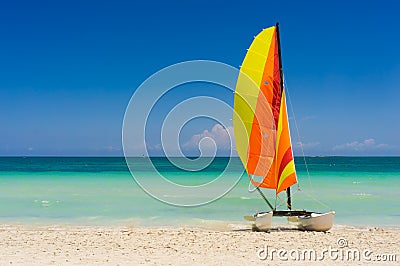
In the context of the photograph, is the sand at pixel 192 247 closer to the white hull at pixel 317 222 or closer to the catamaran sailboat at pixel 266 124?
the white hull at pixel 317 222

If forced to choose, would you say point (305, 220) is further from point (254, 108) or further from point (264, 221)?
point (254, 108)

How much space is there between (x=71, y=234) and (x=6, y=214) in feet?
20.3

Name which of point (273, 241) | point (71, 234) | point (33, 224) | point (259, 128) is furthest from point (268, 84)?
point (33, 224)

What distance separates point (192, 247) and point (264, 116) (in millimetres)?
3948

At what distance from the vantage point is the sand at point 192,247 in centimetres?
748

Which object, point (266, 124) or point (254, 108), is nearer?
point (254, 108)

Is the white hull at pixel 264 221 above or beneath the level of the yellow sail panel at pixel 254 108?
beneath

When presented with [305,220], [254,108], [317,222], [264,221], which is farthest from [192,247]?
[254,108]

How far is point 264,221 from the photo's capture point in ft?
36.0

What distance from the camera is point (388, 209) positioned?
16.8 m

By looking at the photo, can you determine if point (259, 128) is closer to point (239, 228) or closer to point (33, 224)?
point (239, 228)

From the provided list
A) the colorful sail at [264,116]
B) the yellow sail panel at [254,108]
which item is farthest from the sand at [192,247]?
the yellow sail panel at [254,108]

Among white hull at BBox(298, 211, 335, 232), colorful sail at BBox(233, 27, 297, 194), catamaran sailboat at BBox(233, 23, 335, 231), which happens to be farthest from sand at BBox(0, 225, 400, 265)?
colorful sail at BBox(233, 27, 297, 194)

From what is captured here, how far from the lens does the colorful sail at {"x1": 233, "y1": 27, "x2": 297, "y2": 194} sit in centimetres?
1084
